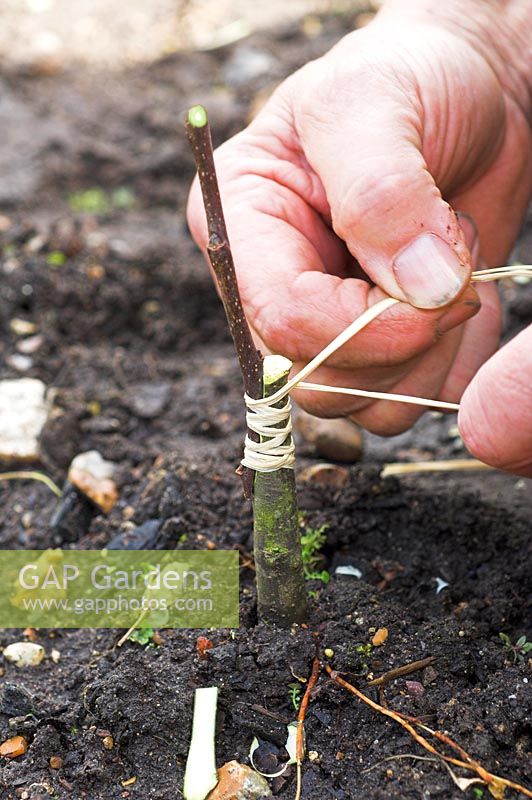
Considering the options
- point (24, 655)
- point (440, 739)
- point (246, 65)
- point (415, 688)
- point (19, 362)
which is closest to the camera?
point (440, 739)

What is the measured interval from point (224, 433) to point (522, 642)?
1.10 meters

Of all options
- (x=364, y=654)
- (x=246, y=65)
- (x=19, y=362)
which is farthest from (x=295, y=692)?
(x=246, y=65)

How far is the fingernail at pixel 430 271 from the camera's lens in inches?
56.0

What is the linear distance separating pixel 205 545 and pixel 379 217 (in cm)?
78

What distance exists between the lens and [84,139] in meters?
3.79

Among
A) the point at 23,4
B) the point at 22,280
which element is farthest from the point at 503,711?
the point at 23,4

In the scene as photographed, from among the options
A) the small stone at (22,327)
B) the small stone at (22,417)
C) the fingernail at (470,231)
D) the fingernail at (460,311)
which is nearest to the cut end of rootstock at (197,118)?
the fingernail at (460,311)

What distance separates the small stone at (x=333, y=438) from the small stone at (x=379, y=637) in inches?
29.7

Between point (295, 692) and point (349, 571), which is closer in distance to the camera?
point (295, 692)

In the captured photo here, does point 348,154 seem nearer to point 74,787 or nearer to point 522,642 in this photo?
point 522,642

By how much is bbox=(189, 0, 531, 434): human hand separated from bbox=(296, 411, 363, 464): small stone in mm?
342

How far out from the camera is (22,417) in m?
2.40

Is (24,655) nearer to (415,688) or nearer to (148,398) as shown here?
(415,688)

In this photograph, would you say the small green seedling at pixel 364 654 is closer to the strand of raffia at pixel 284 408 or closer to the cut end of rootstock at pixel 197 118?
the strand of raffia at pixel 284 408
